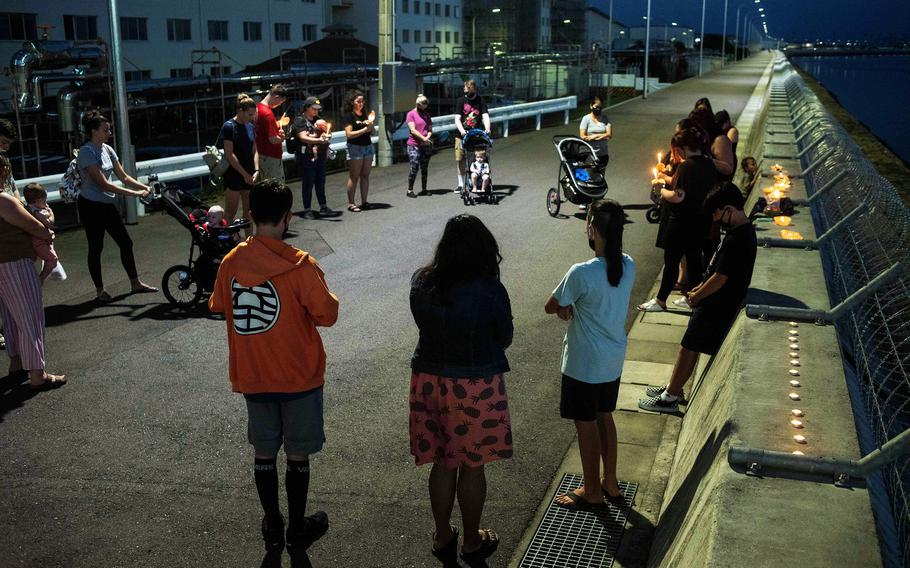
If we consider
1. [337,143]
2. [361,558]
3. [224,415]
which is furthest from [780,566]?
[337,143]

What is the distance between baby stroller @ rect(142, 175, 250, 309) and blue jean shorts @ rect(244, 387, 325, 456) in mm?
4582

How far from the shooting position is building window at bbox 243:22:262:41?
170 ft

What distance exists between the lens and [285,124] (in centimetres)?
1385

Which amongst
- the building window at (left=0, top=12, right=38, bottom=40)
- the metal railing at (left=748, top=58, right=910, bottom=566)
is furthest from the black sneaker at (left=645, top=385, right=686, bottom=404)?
the building window at (left=0, top=12, right=38, bottom=40)

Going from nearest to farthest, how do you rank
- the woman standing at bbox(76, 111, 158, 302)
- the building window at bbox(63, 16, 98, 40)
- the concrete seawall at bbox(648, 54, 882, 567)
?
the concrete seawall at bbox(648, 54, 882, 567) < the woman standing at bbox(76, 111, 158, 302) < the building window at bbox(63, 16, 98, 40)

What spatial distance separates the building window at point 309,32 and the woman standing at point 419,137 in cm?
4532


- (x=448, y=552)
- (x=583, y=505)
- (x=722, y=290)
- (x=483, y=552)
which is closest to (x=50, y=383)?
(x=448, y=552)

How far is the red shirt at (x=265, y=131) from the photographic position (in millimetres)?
12133

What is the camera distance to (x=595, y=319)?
506 cm

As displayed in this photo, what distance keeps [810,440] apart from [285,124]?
11.1 metres

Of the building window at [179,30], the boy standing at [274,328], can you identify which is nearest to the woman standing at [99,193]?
the boy standing at [274,328]

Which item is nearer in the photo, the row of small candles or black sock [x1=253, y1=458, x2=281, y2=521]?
the row of small candles

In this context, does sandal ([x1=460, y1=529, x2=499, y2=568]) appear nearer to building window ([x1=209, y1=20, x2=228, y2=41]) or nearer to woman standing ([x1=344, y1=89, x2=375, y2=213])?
woman standing ([x1=344, y1=89, x2=375, y2=213])

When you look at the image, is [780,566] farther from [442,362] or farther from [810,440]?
[442,362]
